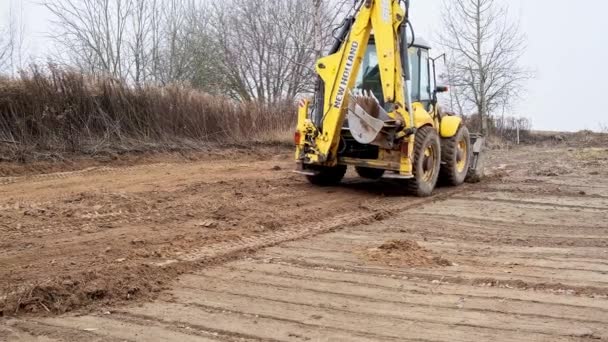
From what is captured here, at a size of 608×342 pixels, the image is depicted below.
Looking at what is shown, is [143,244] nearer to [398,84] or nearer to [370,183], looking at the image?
[398,84]

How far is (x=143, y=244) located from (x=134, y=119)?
920 cm

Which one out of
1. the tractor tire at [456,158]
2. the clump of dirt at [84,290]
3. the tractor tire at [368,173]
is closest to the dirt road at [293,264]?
the clump of dirt at [84,290]

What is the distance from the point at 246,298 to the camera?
4.91m

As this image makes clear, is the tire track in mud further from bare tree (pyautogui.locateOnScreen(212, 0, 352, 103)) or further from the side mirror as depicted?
bare tree (pyautogui.locateOnScreen(212, 0, 352, 103))

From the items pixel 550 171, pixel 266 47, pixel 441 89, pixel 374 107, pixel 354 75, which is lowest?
pixel 550 171

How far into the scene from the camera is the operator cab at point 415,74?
10.7 meters

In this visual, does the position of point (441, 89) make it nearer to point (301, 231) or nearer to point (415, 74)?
point (415, 74)

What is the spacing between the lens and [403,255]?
20.5 ft

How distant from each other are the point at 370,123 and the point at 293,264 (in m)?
4.13

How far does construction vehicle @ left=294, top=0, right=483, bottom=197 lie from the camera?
9.73 metres

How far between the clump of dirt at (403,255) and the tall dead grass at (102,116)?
26.7 ft

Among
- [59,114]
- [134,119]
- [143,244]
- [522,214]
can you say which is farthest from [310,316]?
[134,119]

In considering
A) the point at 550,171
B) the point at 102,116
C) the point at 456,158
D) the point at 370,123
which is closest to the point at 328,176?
the point at 370,123

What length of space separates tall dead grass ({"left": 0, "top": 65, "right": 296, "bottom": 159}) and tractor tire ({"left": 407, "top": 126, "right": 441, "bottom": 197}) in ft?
22.1
